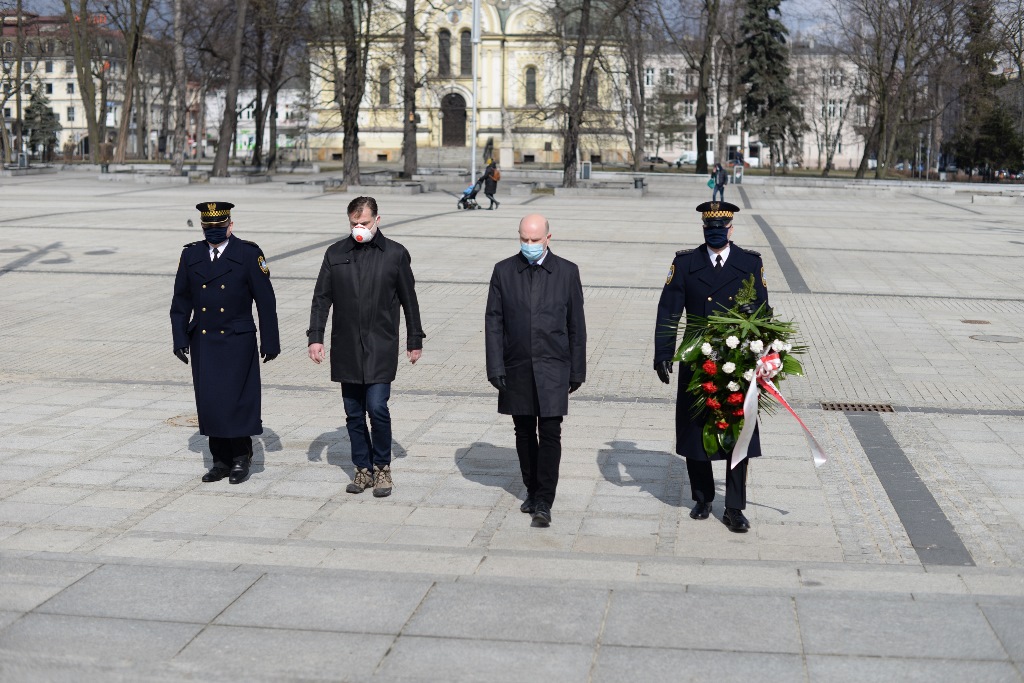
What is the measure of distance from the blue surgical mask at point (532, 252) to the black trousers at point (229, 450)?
2.16 m

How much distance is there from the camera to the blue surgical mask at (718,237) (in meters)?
6.63

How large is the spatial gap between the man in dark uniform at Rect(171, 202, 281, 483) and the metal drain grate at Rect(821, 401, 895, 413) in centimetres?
457

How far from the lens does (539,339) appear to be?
6562 mm

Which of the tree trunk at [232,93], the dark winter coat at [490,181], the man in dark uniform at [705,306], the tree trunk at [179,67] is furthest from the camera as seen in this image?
the tree trunk at [179,67]

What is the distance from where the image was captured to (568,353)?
664cm

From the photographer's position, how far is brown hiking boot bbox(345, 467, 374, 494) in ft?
24.0

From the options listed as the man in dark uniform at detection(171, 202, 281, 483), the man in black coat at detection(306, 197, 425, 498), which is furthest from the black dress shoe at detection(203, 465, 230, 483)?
the man in black coat at detection(306, 197, 425, 498)

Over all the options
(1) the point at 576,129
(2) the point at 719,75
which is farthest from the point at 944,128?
(1) the point at 576,129

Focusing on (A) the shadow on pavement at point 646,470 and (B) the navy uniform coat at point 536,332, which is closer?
(B) the navy uniform coat at point 536,332

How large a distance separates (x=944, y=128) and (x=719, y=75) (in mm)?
22622

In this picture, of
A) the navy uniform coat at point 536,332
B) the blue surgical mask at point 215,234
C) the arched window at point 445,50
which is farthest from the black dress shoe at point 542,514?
the arched window at point 445,50

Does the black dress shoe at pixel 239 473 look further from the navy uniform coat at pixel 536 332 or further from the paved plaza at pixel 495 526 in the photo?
the navy uniform coat at pixel 536 332

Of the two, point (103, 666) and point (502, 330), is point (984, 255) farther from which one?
point (103, 666)

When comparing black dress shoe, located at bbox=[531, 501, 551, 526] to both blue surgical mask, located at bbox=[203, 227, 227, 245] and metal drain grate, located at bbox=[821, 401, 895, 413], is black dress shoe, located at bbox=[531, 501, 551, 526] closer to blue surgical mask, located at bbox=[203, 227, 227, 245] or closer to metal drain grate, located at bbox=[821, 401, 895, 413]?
blue surgical mask, located at bbox=[203, 227, 227, 245]
